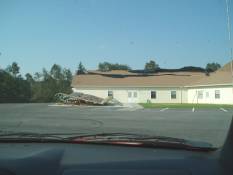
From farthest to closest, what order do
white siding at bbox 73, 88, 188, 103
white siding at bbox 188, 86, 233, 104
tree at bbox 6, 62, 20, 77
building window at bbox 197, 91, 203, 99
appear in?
tree at bbox 6, 62, 20, 77, white siding at bbox 73, 88, 188, 103, building window at bbox 197, 91, 203, 99, white siding at bbox 188, 86, 233, 104

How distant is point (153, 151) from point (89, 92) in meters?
54.0

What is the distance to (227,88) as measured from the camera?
46938 mm

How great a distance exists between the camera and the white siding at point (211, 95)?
46.8 m

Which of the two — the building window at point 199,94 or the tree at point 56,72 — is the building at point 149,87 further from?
the tree at point 56,72

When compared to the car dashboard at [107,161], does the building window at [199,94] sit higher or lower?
higher

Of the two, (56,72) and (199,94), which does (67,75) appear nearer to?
(56,72)

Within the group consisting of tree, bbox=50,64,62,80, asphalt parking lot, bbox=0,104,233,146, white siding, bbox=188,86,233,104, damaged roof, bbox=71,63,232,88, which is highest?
tree, bbox=50,64,62,80

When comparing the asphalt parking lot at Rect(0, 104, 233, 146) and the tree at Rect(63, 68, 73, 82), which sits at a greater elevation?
the tree at Rect(63, 68, 73, 82)

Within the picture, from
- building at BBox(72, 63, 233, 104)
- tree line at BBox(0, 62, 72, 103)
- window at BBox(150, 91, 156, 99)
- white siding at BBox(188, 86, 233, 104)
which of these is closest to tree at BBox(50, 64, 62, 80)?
tree line at BBox(0, 62, 72, 103)

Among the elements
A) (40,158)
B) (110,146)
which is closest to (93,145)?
(110,146)

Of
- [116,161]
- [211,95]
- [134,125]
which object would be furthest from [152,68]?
[116,161]

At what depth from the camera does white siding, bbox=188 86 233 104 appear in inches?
1843

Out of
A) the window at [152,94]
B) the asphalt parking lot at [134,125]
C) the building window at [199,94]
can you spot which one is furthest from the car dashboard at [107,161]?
the window at [152,94]

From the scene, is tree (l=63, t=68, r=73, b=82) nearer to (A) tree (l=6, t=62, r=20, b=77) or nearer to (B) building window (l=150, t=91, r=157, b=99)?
(A) tree (l=6, t=62, r=20, b=77)
